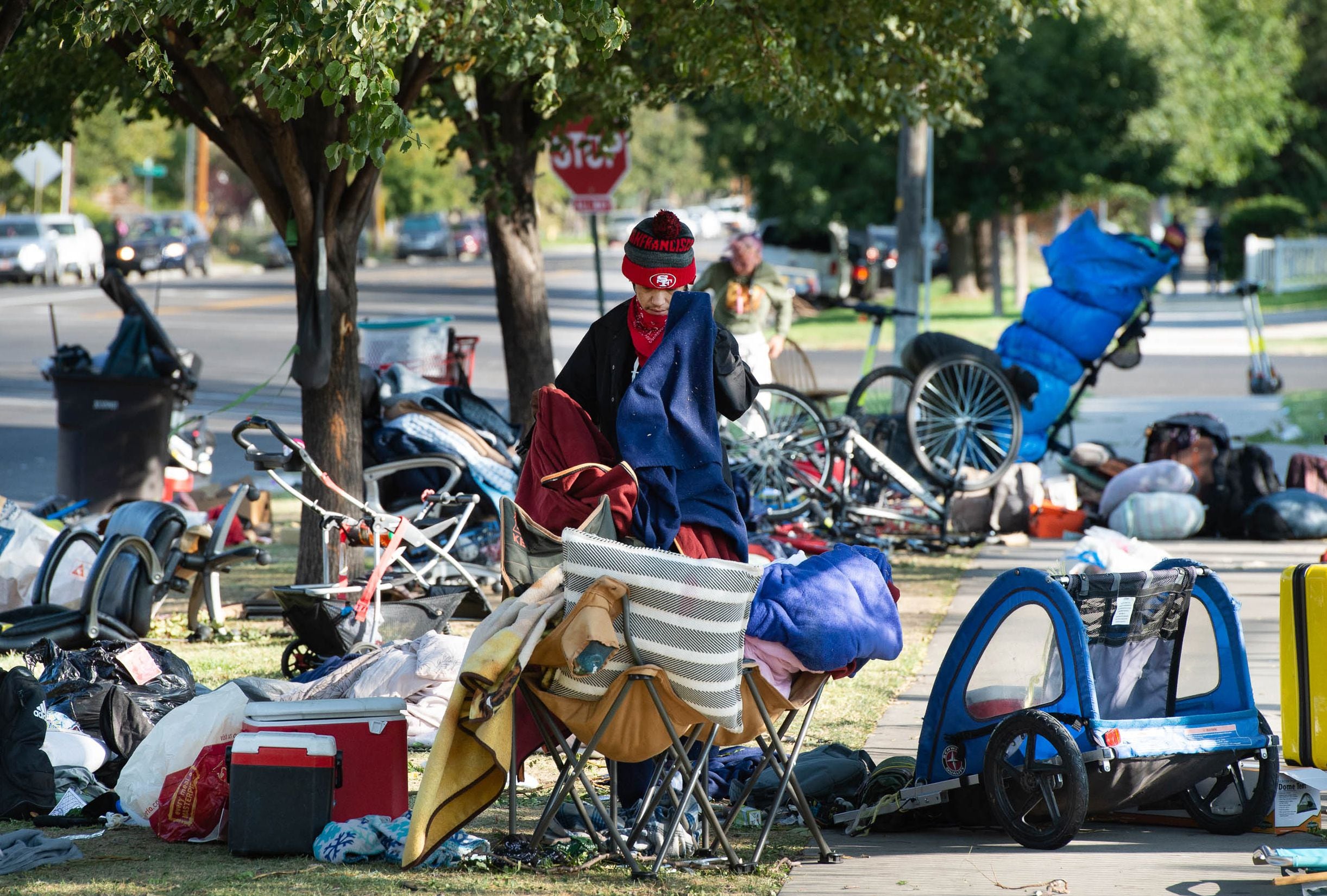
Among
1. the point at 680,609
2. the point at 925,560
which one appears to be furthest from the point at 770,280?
the point at 680,609

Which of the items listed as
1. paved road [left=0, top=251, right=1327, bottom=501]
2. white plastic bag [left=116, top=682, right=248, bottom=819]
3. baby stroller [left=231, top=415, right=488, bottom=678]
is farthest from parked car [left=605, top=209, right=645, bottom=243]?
white plastic bag [left=116, top=682, right=248, bottom=819]

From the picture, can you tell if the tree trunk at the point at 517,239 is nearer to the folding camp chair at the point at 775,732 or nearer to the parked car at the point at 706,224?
the folding camp chair at the point at 775,732

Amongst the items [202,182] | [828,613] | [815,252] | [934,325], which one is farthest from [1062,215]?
[828,613]

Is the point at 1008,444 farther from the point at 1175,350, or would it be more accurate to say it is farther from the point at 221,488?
the point at 1175,350

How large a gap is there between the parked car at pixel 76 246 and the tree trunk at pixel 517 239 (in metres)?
28.6

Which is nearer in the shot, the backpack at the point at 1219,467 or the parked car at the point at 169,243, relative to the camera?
the backpack at the point at 1219,467

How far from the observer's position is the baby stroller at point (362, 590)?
6875mm

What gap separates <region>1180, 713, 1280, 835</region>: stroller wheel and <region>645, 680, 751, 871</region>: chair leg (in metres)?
1.50

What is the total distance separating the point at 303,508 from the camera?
8.12 metres

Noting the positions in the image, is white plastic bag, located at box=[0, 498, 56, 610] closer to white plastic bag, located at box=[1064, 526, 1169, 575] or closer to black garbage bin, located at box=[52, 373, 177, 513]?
black garbage bin, located at box=[52, 373, 177, 513]

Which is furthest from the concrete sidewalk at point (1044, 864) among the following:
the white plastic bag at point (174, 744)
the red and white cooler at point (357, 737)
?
the white plastic bag at point (174, 744)

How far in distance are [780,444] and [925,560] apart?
1208 millimetres

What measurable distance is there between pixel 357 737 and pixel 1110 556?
2690 millimetres

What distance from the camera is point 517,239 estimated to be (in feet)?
37.4
